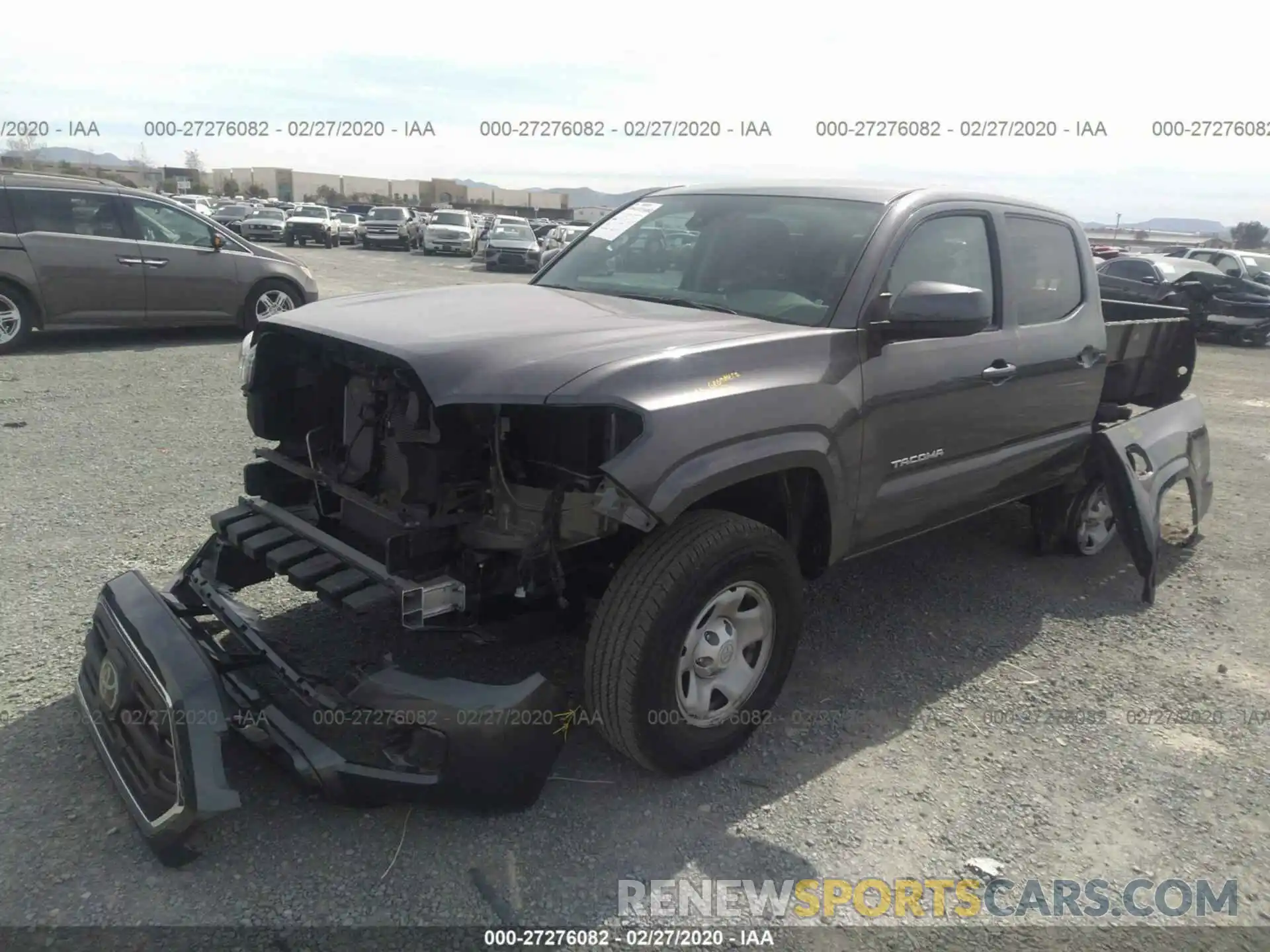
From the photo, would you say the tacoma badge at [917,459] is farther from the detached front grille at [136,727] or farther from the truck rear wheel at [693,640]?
the detached front grille at [136,727]

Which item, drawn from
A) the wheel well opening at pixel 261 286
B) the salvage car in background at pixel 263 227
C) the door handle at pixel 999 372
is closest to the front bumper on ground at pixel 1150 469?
the door handle at pixel 999 372

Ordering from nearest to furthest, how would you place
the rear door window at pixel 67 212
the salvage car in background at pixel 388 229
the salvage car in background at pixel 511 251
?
the rear door window at pixel 67 212
the salvage car in background at pixel 511 251
the salvage car in background at pixel 388 229

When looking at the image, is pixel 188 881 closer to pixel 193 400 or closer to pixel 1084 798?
pixel 1084 798

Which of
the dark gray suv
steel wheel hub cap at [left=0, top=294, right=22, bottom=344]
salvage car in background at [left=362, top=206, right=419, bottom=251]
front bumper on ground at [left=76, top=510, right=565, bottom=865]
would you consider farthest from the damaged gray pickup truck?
salvage car in background at [left=362, top=206, right=419, bottom=251]

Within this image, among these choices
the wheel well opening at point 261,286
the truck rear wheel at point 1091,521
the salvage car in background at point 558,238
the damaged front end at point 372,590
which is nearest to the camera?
the damaged front end at point 372,590

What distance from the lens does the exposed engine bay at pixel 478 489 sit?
2.90m

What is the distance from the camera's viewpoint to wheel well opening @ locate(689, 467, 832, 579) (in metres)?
3.37

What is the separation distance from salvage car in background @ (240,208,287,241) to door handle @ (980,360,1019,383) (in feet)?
104

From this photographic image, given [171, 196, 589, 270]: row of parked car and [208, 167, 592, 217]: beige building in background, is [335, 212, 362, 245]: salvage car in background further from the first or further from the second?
[208, 167, 592, 217]: beige building in background

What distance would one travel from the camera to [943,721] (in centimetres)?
358

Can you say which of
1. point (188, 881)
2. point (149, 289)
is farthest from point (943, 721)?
point (149, 289)

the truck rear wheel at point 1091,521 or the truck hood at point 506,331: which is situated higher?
the truck hood at point 506,331

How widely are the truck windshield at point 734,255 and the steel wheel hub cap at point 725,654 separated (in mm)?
1077

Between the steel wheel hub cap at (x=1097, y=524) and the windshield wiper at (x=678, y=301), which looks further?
the steel wheel hub cap at (x=1097, y=524)
